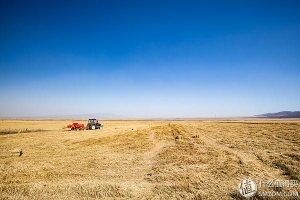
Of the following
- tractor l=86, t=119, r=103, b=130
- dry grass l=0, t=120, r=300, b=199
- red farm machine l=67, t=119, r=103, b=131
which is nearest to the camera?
dry grass l=0, t=120, r=300, b=199

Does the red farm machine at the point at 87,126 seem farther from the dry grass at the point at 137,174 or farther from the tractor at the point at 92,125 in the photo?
the dry grass at the point at 137,174

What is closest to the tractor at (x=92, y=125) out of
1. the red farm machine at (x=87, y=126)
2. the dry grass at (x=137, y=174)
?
the red farm machine at (x=87, y=126)

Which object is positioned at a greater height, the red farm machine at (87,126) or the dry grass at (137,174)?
the red farm machine at (87,126)

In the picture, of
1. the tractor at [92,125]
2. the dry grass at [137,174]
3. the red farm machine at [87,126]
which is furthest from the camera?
the tractor at [92,125]

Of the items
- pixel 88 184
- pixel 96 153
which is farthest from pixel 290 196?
pixel 96 153

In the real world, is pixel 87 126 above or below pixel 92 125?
below

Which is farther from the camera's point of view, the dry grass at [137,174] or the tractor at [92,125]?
the tractor at [92,125]

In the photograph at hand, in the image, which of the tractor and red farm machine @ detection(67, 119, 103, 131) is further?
the tractor

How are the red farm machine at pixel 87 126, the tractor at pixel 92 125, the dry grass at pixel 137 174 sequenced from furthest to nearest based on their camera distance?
the tractor at pixel 92 125, the red farm machine at pixel 87 126, the dry grass at pixel 137 174

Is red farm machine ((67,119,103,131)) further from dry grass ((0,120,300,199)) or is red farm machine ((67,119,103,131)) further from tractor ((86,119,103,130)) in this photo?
dry grass ((0,120,300,199))

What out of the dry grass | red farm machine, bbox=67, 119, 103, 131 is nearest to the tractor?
red farm machine, bbox=67, 119, 103, 131

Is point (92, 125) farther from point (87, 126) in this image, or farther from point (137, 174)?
point (137, 174)

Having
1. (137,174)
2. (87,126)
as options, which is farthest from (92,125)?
(137,174)

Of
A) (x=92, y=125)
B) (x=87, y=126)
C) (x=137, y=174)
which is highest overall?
(x=92, y=125)
